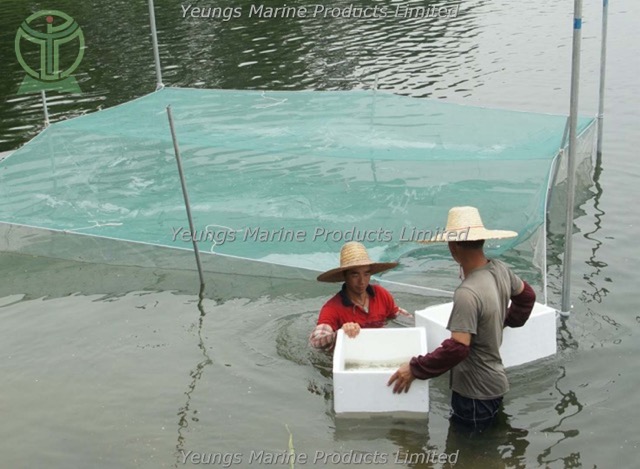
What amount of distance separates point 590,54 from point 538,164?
396 inches

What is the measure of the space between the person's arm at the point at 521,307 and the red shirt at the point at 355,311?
3.55ft

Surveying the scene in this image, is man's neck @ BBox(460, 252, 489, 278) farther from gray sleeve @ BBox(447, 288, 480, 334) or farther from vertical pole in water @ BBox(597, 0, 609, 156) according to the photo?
vertical pole in water @ BBox(597, 0, 609, 156)

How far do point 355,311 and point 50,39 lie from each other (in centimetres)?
1859

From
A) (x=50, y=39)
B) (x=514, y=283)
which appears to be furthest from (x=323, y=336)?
(x=50, y=39)

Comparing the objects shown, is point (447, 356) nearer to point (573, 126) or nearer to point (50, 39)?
point (573, 126)

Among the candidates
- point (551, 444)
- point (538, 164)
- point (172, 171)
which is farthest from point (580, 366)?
point (172, 171)

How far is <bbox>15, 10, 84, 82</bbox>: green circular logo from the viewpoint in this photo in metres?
18.6

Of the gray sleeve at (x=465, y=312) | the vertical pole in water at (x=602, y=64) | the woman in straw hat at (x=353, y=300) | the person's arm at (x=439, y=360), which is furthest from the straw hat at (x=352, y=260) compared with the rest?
the vertical pole in water at (x=602, y=64)

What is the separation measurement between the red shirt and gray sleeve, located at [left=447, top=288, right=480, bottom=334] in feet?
4.88

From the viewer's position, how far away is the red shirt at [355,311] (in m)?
6.09

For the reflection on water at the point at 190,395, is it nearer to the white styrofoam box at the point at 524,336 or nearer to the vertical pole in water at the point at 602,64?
the white styrofoam box at the point at 524,336

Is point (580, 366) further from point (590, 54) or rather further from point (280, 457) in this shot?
point (590, 54)

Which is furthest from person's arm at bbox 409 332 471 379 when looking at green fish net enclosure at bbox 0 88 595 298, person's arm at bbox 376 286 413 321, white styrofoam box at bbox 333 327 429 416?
green fish net enclosure at bbox 0 88 595 298

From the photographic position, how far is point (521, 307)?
5.25 meters
